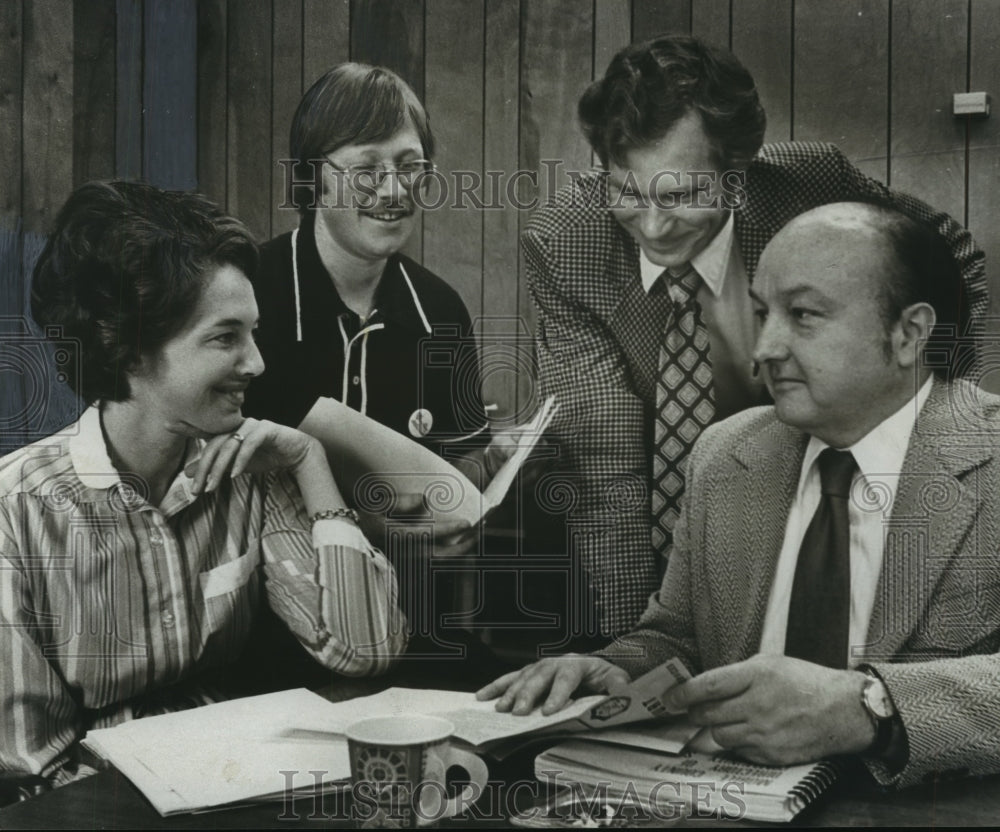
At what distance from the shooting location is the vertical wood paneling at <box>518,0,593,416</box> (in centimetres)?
189

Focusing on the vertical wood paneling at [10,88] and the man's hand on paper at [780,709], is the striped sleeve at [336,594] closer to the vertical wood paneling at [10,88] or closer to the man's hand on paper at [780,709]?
the man's hand on paper at [780,709]

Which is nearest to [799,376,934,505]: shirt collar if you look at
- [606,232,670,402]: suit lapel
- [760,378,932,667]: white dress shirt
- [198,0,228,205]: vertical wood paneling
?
[760,378,932,667]: white dress shirt

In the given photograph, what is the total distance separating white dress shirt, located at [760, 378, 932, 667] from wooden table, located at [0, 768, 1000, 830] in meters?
0.24

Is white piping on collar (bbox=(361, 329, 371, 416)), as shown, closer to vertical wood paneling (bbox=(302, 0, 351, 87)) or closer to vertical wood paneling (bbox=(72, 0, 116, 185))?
vertical wood paneling (bbox=(302, 0, 351, 87))

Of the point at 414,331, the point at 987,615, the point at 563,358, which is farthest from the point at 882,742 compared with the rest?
the point at 414,331

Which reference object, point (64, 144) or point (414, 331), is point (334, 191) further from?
A: point (64, 144)

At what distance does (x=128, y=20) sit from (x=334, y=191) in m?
0.57

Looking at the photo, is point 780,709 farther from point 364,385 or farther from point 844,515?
point 364,385

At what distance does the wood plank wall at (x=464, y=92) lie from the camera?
1.78 metres

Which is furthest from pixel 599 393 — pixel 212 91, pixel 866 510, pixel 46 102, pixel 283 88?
pixel 46 102

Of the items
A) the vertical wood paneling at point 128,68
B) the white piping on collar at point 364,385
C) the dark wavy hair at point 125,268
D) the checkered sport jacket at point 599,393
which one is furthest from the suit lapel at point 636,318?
the vertical wood paneling at point 128,68

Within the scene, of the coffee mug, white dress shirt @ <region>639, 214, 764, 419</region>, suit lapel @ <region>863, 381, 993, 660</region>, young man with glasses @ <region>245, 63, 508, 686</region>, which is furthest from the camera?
young man with glasses @ <region>245, 63, 508, 686</region>

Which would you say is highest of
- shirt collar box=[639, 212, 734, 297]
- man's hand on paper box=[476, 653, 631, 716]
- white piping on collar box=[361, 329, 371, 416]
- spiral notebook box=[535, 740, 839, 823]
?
shirt collar box=[639, 212, 734, 297]

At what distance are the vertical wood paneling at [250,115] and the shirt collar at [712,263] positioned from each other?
0.70 m
